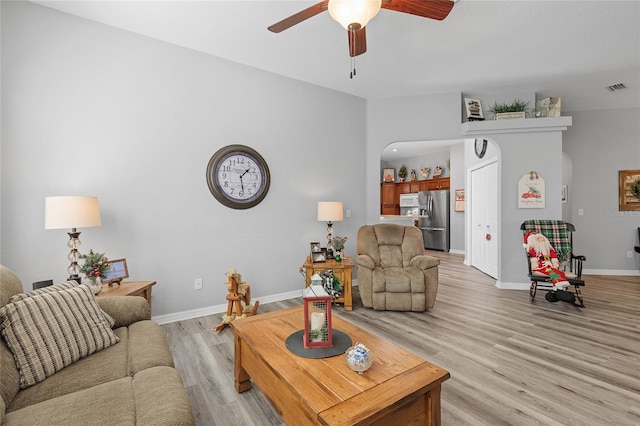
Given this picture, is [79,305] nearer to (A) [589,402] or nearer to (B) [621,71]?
(A) [589,402]

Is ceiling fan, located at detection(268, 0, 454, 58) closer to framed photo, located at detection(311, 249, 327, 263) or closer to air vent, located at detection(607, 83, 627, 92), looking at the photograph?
framed photo, located at detection(311, 249, 327, 263)

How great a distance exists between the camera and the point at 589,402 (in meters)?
1.83

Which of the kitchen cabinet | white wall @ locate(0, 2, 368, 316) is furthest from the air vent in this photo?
the kitchen cabinet

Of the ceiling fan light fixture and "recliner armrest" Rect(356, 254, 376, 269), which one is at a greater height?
the ceiling fan light fixture

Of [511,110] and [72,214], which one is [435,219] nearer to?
[511,110]

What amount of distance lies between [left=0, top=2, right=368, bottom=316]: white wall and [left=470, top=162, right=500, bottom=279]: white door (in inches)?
113

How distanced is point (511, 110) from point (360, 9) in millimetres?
3810

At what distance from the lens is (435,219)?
8211 mm

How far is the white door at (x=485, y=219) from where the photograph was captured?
16.6 feet

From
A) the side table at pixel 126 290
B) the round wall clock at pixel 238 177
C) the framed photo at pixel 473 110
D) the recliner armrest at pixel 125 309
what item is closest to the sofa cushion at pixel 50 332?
the recliner armrest at pixel 125 309

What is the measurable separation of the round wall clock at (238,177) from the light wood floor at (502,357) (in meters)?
1.33

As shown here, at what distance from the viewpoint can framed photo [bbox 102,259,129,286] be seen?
2.53m

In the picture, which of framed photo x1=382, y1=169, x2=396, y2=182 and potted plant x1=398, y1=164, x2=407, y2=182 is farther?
framed photo x1=382, y1=169, x2=396, y2=182

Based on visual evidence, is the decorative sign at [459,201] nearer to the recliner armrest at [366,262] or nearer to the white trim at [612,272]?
the white trim at [612,272]
